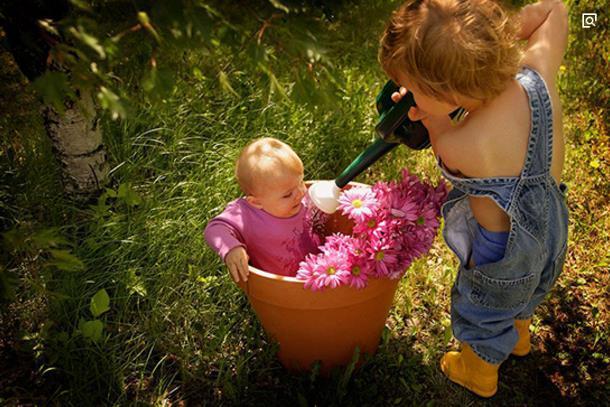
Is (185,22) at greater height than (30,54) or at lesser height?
greater

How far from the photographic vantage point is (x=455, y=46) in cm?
129

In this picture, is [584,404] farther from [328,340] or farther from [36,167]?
[36,167]

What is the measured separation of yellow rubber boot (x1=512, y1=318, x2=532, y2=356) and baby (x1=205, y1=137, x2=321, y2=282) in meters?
0.74

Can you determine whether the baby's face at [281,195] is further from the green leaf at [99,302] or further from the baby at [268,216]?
the green leaf at [99,302]

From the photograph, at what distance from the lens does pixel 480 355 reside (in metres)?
1.78

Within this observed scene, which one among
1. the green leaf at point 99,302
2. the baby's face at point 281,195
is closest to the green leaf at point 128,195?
the green leaf at point 99,302

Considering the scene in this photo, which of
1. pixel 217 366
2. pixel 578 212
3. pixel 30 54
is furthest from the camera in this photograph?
pixel 578 212

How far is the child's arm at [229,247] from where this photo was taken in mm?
1680

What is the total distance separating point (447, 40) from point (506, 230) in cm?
54

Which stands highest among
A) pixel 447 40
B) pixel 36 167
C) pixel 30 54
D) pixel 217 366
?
pixel 447 40

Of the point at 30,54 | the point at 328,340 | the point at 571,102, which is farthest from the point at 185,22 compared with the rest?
the point at 571,102

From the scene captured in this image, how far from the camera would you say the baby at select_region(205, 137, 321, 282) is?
1.83m

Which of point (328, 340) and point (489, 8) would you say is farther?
point (328, 340)

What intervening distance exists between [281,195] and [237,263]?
299 mm
